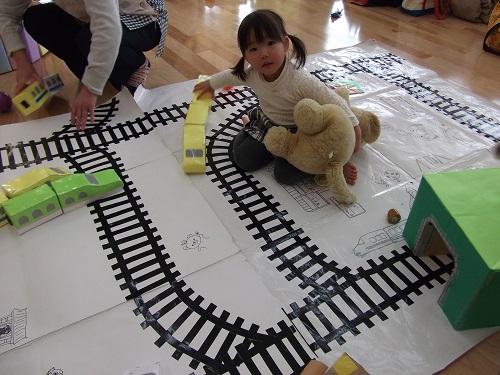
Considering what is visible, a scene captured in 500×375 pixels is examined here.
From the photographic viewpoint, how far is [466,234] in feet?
1.96

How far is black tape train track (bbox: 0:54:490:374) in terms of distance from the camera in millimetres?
618

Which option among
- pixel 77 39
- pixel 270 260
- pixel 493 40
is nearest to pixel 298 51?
pixel 270 260

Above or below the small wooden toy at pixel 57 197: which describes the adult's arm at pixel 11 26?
above

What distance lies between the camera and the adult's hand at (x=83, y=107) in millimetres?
1003

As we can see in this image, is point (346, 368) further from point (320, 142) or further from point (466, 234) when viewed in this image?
point (320, 142)

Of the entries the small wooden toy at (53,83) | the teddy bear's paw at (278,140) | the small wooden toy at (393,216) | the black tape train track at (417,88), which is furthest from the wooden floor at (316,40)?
the small wooden toy at (393,216)

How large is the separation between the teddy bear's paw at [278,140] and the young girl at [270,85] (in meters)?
0.04

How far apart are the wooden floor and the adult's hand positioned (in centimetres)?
16

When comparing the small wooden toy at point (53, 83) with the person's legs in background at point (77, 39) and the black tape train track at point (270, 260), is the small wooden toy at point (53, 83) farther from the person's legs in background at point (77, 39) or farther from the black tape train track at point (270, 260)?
the black tape train track at point (270, 260)

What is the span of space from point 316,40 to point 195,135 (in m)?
0.89

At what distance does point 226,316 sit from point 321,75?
0.94m

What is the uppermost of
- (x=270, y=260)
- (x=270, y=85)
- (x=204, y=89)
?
(x=270, y=85)

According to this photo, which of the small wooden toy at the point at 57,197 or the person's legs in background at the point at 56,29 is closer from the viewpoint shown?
the small wooden toy at the point at 57,197

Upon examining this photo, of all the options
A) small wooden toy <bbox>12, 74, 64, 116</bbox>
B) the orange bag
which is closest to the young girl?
small wooden toy <bbox>12, 74, 64, 116</bbox>
